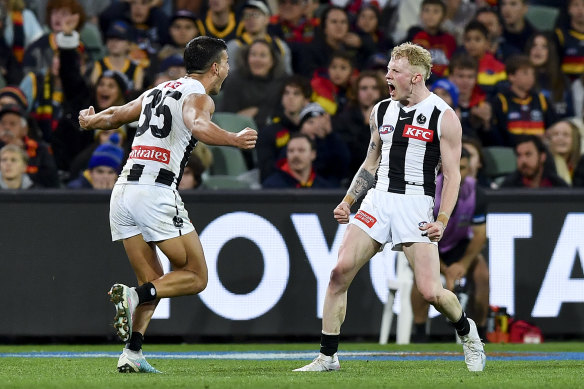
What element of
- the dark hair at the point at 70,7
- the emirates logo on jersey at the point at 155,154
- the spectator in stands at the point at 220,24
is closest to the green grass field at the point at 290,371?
the emirates logo on jersey at the point at 155,154

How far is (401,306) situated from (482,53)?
201 inches

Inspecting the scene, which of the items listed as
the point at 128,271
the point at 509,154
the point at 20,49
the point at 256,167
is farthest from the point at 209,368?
the point at 20,49

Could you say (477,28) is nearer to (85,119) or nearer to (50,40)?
(50,40)

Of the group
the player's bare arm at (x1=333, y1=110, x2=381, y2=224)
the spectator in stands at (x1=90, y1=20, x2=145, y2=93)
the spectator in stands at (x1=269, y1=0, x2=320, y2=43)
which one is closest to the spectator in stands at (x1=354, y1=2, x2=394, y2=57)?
the spectator in stands at (x1=269, y1=0, x2=320, y2=43)

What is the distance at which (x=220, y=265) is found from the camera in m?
12.5

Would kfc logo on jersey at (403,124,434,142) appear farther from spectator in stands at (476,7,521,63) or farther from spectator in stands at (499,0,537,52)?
spectator in stands at (499,0,537,52)

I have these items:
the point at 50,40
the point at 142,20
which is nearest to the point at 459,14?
the point at 142,20

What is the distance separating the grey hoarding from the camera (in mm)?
12422

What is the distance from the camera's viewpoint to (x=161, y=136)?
8312 mm

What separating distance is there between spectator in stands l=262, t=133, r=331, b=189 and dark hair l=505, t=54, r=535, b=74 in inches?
139

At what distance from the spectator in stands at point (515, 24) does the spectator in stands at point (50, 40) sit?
6.10 meters

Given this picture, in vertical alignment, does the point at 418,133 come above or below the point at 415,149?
above

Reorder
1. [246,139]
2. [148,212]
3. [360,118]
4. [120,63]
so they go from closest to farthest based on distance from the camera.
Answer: [246,139]
[148,212]
[360,118]
[120,63]

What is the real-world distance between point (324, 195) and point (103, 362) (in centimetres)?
359
